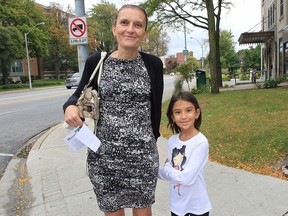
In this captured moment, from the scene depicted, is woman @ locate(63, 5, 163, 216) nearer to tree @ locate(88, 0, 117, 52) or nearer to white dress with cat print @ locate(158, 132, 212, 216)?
white dress with cat print @ locate(158, 132, 212, 216)

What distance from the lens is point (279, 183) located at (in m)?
3.94

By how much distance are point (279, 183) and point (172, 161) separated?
239 centimetres

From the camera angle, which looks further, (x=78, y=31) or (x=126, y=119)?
(x=78, y=31)

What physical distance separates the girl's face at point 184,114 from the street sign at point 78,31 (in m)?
5.42

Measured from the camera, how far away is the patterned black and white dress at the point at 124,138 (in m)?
1.96

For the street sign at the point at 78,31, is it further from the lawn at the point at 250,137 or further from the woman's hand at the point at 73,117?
the woman's hand at the point at 73,117

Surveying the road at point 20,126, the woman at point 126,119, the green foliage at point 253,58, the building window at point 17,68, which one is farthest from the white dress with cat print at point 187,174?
the building window at point 17,68

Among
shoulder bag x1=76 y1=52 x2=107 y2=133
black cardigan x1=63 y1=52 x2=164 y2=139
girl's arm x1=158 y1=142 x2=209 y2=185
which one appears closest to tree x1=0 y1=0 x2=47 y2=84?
black cardigan x1=63 y1=52 x2=164 y2=139

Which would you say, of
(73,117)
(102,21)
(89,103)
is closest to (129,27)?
(89,103)

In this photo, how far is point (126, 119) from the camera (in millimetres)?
1950

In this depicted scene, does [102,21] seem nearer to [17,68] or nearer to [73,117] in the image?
[17,68]

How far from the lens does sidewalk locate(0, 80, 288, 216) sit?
3432 mm

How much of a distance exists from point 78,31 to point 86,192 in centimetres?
429

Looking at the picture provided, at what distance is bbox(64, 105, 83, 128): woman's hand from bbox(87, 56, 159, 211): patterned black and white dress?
0.51 feet
